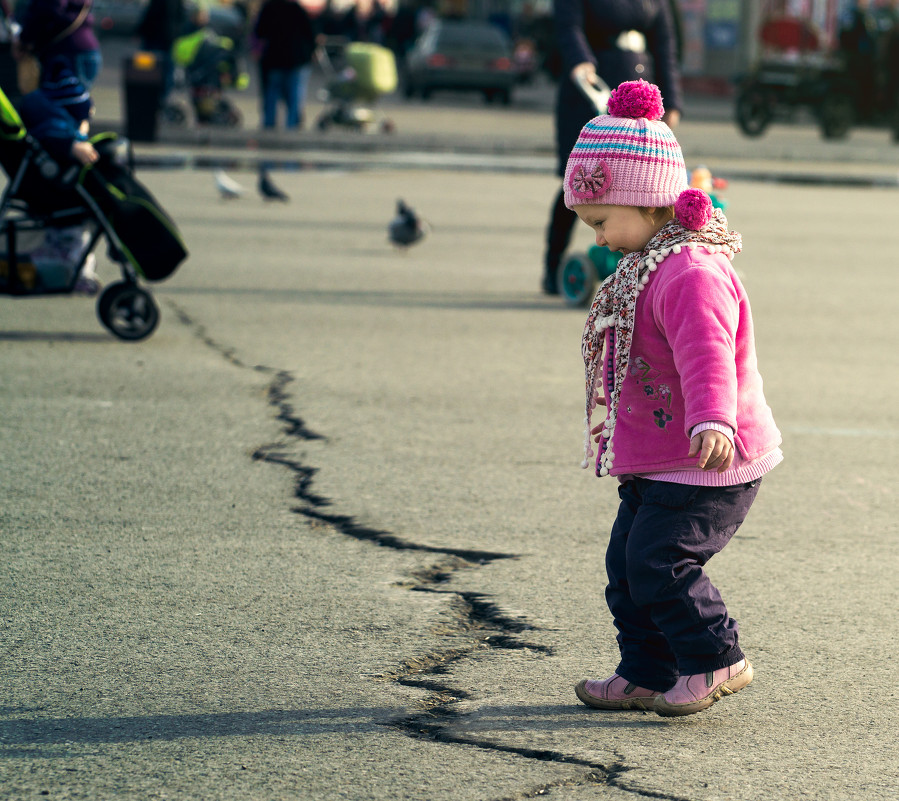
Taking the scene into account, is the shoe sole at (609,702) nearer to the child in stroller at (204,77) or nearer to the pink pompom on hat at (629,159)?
the pink pompom on hat at (629,159)

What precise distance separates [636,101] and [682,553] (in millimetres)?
1017

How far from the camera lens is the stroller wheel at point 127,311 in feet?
24.2

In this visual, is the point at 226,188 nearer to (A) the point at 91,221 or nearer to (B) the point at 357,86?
(A) the point at 91,221

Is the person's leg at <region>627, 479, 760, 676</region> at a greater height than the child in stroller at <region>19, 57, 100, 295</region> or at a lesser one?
lesser

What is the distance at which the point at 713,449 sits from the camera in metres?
3.05

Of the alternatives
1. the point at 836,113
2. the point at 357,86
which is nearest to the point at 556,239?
the point at 357,86

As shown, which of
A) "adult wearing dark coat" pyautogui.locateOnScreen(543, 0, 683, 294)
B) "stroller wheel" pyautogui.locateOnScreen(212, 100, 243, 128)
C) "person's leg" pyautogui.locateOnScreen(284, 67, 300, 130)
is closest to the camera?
"adult wearing dark coat" pyautogui.locateOnScreen(543, 0, 683, 294)

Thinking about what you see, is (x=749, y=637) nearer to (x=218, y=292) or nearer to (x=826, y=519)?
(x=826, y=519)

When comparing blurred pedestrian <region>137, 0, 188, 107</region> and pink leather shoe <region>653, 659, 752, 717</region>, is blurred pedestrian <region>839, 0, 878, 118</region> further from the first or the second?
pink leather shoe <region>653, 659, 752, 717</region>

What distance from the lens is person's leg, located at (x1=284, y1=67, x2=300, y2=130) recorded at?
766 inches

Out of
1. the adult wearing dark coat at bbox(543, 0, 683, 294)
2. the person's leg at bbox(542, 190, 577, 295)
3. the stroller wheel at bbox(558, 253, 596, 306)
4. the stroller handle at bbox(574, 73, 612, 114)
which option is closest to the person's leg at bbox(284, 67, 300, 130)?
the person's leg at bbox(542, 190, 577, 295)

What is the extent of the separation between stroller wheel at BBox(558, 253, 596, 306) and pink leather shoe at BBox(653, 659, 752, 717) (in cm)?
545

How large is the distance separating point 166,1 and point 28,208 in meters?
14.7

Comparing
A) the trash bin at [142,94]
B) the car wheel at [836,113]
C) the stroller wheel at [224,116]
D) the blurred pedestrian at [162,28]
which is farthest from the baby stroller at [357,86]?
the car wheel at [836,113]
